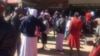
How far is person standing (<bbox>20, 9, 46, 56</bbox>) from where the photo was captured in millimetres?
8156

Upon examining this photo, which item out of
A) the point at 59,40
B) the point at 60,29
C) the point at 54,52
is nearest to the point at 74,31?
the point at 60,29

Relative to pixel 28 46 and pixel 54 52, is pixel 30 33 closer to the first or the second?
pixel 28 46

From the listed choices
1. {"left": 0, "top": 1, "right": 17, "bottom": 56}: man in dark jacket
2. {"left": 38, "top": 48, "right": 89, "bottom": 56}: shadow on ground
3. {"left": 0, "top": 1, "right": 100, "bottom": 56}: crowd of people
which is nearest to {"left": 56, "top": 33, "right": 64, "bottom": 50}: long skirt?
{"left": 0, "top": 1, "right": 100, "bottom": 56}: crowd of people

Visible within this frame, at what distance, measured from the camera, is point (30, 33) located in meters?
8.13

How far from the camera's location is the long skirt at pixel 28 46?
820cm

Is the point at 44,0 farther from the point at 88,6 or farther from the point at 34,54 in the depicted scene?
the point at 34,54

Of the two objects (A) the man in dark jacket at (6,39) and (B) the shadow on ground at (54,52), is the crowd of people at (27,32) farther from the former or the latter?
(B) the shadow on ground at (54,52)

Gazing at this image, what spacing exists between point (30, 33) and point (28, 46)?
14.0 inches

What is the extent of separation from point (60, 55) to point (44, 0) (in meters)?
23.9

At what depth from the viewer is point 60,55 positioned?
38.5ft

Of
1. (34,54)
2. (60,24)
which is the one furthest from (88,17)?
(34,54)

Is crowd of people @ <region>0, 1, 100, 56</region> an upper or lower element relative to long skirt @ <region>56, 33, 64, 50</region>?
upper

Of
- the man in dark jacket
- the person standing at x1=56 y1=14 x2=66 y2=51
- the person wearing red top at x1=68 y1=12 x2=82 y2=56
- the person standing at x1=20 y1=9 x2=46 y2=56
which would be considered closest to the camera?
the man in dark jacket

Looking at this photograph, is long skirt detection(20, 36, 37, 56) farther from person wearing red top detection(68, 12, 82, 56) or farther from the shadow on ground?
the shadow on ground
